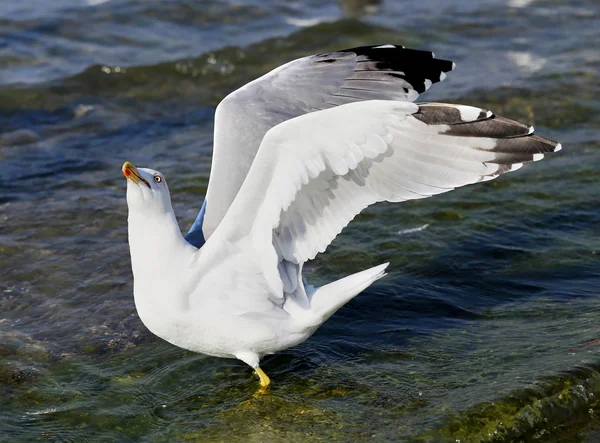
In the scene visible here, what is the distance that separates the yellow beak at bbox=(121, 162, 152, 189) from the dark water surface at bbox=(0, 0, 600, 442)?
124 centimetres

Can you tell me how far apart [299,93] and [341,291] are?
62.4 inches

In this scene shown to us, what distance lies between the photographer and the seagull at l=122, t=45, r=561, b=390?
14.9 feet

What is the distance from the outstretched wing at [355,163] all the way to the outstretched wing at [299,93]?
690 millimetres

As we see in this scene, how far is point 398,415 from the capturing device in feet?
15.8

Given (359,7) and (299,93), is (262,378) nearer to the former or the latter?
(299,93)

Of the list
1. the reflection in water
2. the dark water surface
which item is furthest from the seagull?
the reflection in water

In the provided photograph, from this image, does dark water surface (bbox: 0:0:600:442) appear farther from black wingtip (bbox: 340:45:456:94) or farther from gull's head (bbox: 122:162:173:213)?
black wingtip (bbox: 340:45:456:94)

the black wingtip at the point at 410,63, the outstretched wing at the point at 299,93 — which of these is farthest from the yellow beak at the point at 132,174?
the black wingtip at the point at 410,63

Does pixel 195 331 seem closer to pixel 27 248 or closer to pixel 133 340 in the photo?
pixel 133 340

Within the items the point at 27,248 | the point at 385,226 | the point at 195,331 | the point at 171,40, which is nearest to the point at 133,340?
the point at 195,331

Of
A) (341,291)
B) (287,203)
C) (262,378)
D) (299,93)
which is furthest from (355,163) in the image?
(299,93)

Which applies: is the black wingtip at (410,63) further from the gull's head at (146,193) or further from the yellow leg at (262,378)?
the yellow leg at (262,378)

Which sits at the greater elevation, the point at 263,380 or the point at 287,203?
the point at 287,203

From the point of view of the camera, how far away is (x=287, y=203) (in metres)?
4.73
